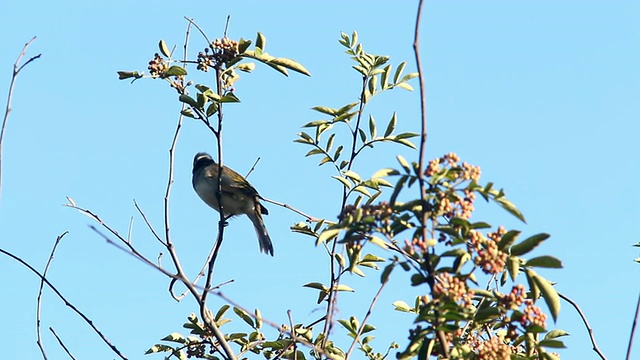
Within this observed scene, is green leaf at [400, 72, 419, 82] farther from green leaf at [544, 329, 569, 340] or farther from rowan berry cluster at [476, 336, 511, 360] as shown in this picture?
rowan berry cluster at [476, 336, 511, 360]

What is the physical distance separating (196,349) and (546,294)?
2.72 meters

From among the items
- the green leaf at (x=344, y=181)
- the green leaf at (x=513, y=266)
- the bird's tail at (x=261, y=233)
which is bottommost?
the green leaf at (x=513, y=266)

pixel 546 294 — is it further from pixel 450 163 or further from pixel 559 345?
pixel 450 163

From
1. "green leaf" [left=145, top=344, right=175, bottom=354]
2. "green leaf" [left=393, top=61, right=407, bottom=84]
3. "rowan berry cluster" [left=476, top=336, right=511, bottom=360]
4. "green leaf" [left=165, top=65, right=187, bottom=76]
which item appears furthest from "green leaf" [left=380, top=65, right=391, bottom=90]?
"rowan berry cluster" [left=476, top=336, right=511, bottom=360]

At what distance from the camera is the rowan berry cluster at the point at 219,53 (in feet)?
17.1

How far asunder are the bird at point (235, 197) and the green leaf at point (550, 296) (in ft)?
18.3

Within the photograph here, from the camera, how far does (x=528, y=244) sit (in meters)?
3.40

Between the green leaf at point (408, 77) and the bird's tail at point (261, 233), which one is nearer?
the green leaf at point (408, 77)

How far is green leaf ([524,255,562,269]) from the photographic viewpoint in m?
3.39

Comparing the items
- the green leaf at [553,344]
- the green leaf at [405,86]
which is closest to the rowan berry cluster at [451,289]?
the green leaf at [553,344]

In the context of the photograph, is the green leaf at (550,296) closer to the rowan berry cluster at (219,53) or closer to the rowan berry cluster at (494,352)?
the rowan berry cluster at (494,352)

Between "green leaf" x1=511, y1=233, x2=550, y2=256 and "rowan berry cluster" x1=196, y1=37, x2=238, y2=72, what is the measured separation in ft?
7.95

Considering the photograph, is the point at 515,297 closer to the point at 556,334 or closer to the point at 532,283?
the point at 532,283

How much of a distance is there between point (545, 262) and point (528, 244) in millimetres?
112
